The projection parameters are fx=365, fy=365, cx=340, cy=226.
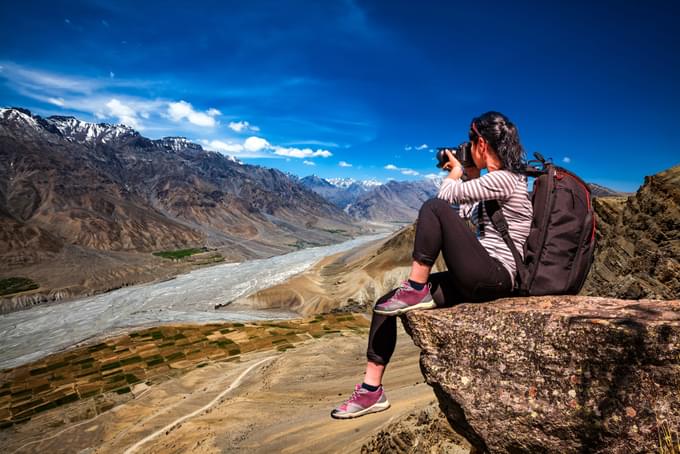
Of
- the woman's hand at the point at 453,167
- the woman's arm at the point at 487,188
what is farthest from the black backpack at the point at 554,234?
the woman's hand at the point at 453,167

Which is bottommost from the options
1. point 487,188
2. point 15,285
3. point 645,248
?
point 15,285

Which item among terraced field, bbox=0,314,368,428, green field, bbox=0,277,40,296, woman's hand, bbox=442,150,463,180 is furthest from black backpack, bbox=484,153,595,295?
green field, bbox=0,277,40,296

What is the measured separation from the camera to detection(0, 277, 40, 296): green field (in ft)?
317

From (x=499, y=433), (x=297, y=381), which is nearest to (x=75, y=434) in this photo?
(x=297, y=381)

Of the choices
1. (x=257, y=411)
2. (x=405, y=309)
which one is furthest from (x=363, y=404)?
(x=257, y=411)

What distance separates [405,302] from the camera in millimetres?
4953

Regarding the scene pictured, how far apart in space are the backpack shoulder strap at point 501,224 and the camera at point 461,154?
2.17 ft

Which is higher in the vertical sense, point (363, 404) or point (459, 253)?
point (459, 253)

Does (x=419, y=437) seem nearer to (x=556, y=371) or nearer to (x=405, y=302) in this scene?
(x=405, y=302)

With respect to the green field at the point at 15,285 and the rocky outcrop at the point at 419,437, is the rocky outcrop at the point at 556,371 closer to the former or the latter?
the rocky outcrop at the point at 419,437

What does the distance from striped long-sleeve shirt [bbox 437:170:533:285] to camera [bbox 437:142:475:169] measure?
52cm

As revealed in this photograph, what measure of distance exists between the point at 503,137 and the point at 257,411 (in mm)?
18888

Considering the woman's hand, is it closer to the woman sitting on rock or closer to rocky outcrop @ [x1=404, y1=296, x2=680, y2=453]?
the woman sitting on rock

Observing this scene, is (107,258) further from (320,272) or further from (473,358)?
(473,358)
